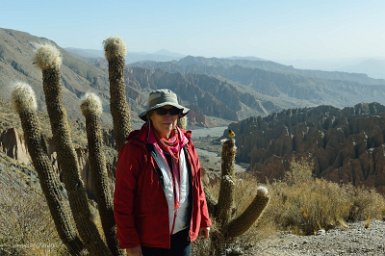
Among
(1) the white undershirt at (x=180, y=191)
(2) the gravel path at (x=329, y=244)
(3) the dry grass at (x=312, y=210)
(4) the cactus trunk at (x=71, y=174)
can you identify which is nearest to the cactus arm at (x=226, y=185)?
(2) the gravel path at (x=329, y=244)

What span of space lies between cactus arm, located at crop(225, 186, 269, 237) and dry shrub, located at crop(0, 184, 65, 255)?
298 centimetres

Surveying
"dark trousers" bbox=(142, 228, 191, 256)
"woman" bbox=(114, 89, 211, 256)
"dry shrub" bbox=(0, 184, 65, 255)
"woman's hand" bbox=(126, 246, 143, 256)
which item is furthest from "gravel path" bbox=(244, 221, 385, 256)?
"woman's hand" bbox=(126, 246, 143, 256)

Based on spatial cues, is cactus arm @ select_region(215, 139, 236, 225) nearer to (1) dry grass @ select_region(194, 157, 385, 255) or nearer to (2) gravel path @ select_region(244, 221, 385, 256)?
(2) gravel path @ select_region(244, 221, 385, 256)

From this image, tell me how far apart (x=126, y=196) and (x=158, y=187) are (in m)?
0.27

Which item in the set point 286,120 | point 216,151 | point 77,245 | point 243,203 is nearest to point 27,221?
point 77,245

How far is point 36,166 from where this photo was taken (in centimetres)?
577

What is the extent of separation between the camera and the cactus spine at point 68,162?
5.58m

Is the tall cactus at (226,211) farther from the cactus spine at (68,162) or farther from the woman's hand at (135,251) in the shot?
the woman's hand at (135,251)

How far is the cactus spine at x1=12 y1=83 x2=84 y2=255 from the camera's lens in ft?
18.3

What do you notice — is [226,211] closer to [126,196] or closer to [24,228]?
[24,228]

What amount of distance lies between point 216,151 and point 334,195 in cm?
11618

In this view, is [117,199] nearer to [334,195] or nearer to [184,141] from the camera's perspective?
[184,141]

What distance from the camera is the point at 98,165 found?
19.2 ft

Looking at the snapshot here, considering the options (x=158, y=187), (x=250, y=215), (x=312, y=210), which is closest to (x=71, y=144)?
(x=158, y=187)
